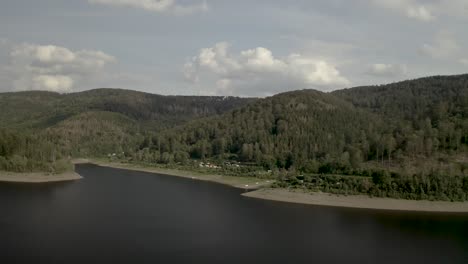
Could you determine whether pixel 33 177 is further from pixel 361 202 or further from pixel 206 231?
pixel 361 202

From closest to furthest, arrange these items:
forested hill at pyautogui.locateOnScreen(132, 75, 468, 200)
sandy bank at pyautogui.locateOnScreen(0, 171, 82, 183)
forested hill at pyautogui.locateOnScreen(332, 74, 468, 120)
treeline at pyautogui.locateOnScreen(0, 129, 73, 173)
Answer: forested hill at pyautogui.locateOnScreen(132, 75, 468, 200), sandy bank at pyautogui.locateOnScreen(0, 171, 82, 183), treeline at pyautogui.locateOnScreen(0, 129, 73, 173), forested hill at pyautogui.locateOnScreen(332, 74, 468, 120)

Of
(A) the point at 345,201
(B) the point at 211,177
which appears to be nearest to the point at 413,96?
(B) the point at 211,177

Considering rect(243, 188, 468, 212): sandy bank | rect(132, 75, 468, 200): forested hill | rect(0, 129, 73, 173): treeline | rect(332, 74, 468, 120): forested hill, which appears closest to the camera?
rect(243, 188, 468, 212): sandy bank

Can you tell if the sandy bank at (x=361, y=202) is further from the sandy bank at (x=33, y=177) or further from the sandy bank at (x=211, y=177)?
the sandy bank at (x=33, y=177)

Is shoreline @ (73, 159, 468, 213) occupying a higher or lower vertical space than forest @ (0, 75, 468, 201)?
lower

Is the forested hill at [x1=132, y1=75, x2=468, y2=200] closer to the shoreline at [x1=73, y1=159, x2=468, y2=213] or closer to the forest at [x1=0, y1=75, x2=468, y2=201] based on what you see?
the forest at [x1=0, y1=75, x2=468, y2=201]

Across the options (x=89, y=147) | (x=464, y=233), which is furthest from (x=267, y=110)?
(x=464, y=233)

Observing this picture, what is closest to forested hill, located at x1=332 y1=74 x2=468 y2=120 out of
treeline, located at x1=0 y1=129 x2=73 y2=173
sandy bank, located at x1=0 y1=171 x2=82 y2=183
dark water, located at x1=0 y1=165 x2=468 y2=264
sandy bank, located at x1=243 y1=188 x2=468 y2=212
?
sandy bank, located at x1=243 y1=188 x2=468 y2=212

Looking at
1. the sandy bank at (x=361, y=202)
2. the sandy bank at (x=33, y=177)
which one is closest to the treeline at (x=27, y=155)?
the sandy bank at (x=33, y=177)
